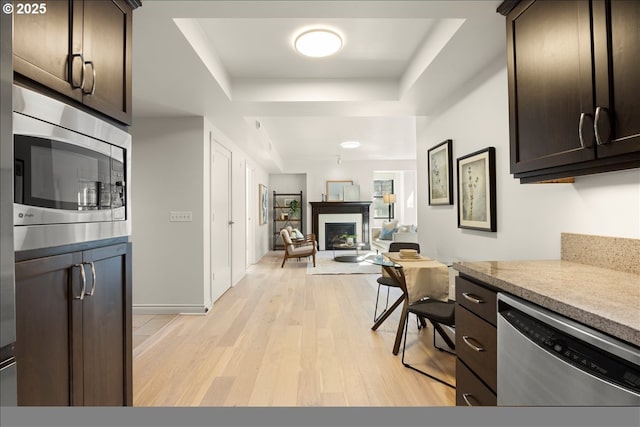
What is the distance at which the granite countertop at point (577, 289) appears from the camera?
0.79 m

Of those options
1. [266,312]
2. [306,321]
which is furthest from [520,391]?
[266,312]

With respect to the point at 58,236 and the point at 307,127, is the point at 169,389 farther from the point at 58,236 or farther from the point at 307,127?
the point at 307,127

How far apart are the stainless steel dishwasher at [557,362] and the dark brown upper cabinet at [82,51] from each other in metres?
1.79

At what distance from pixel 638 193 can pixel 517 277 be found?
65 cm

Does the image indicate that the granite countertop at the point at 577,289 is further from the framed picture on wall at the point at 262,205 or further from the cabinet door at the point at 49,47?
the framed picture on wall at the point at 262,205

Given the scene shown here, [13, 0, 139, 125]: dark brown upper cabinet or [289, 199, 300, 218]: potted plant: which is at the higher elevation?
[13, 0, 139, 125]: dark brown upper cabinet

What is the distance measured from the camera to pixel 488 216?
2.26 metres

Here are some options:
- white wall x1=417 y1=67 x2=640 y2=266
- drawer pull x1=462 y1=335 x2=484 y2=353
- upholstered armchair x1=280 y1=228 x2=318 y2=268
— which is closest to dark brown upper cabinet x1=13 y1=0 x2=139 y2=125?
drawer pull x1=462 y1=335 x2=484 y2=353

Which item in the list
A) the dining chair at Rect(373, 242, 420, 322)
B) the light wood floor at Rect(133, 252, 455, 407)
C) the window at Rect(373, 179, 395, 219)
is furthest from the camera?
the window at Rect(373, 179, 395, 219)

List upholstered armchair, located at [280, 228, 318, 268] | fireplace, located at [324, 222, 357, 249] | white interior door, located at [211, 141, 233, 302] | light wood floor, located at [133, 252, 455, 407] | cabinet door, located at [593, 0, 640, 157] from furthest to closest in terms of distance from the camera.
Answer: fireplace, located at [324, 222, 357, 249] < upholstered armchair, located at [280, 228, 318, 268] < white interior door, located at [211, 141, 233, 302] < light wood floor, located at [133, 252, 455, 407] < cabinet door, located at [593, 0, 640, 157]

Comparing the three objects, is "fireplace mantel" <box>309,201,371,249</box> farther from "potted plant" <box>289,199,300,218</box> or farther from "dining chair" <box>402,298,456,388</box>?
"dining chair" <box>402,298,456,388</box>

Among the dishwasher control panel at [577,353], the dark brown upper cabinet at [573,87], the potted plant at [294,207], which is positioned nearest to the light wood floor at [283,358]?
the dishwasher control panel at [577,353]

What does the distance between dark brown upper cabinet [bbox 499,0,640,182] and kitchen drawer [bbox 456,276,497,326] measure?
63cm

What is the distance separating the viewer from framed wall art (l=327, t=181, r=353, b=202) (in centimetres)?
841
